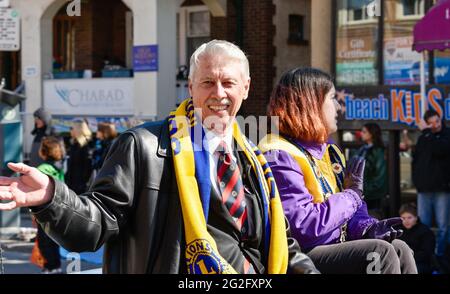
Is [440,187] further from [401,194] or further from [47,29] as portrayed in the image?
[47,29]

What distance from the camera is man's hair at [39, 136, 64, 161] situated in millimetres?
9672

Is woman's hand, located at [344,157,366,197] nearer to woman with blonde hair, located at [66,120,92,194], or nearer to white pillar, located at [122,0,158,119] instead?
woman with blonde hair, located at [66,120,92,194]

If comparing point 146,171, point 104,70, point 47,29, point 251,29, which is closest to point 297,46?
point 251,29

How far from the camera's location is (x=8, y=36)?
10.3 m

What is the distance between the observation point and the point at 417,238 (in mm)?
8305

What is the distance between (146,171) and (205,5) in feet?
48.5

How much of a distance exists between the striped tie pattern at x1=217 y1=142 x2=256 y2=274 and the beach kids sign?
9318 millimetres

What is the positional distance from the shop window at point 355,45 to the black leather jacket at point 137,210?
10432 mm

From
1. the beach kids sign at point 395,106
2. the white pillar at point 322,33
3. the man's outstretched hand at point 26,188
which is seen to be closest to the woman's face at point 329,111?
the man's outstretched hand at point 26,188

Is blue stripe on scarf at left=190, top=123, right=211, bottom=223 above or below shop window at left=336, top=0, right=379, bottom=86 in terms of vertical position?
below

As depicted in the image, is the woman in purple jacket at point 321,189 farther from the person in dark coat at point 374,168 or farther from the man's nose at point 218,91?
the person in dark coat at point 374,168

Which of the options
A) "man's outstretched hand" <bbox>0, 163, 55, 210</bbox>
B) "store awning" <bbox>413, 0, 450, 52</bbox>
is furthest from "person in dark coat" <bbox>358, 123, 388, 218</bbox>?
"man's outstretched hand" <bbox>0, 163, 55, 210</bbox>

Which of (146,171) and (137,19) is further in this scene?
(137,19)

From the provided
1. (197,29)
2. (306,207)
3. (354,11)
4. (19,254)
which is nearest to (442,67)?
(354,11)
